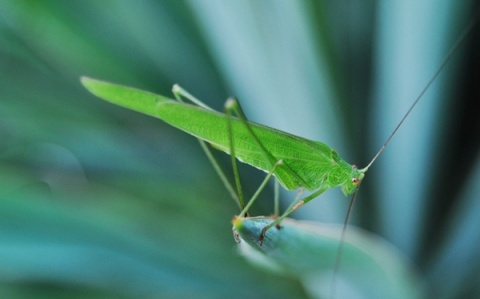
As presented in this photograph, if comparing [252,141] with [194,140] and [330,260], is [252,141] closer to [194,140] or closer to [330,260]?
[330,260]

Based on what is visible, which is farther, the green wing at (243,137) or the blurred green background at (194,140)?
the blurred green background at (194,140)

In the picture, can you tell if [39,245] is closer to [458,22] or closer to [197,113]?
[197,113]

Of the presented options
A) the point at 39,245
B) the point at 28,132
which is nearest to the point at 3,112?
the point at 28,132

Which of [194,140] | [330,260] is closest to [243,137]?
[330,260]

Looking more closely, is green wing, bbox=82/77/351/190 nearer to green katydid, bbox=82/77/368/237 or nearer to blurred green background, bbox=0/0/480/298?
green katydid, bbox=82/77/368/237

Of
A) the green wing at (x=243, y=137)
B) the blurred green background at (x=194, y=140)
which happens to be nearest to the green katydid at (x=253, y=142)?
the green wing at (x=243, y=137)

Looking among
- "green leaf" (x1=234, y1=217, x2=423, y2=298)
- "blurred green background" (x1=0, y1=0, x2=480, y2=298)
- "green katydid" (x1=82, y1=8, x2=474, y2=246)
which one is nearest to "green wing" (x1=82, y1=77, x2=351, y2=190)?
"green katydid" (x1=82, y1=8, x2=474, y2=246)

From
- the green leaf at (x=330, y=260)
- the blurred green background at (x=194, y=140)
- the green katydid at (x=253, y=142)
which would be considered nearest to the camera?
the green leaf at (x=330, y=260)

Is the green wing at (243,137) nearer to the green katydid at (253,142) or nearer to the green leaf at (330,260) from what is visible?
the green katydid at (253,142)
